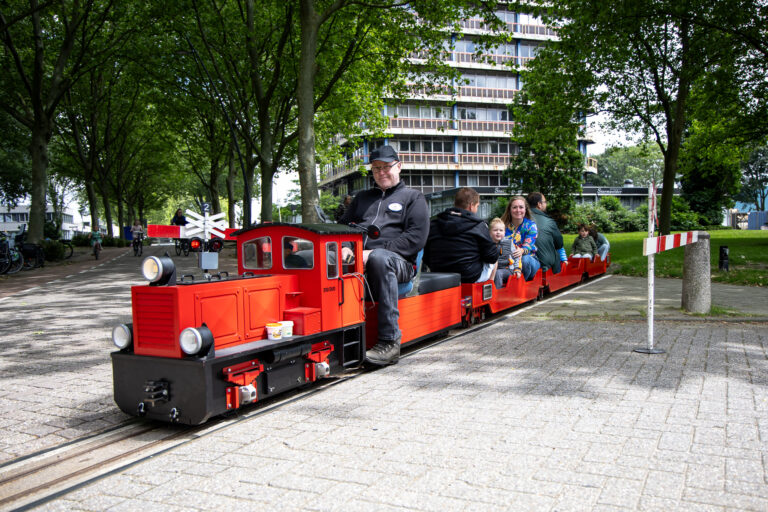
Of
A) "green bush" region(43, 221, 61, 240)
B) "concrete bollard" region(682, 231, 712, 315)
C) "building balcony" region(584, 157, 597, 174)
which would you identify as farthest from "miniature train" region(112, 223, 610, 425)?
"building balcony" region(584, 157, 597, 174)

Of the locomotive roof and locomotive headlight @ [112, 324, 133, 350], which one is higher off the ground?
the locomotive roof

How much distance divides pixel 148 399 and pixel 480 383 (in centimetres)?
271

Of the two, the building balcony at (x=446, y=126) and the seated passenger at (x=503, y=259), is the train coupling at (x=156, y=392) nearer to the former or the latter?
the seated passenger at (x=503, y=259)

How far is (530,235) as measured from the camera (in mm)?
9820

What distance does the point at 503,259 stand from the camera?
9156 millimetres

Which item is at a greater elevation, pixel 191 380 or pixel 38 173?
pixel 38 173

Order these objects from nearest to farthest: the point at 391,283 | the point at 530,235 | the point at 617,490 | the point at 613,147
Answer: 1. the point at 617,490
2. the point at 391,283
3. the point at 530,235
4. the point at 613,147

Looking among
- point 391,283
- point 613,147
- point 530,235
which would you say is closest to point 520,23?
point 613,147

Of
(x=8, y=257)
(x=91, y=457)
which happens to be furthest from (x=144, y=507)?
(x=8, y=257)

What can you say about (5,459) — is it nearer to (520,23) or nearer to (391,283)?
(391,283)

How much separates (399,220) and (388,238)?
0.23 meters

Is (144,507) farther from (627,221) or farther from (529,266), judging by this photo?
(627,221)

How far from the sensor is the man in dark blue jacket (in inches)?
216

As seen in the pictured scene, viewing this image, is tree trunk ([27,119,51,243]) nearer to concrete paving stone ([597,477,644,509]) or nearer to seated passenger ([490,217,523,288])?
seated passenger ([490,217,523,288])
